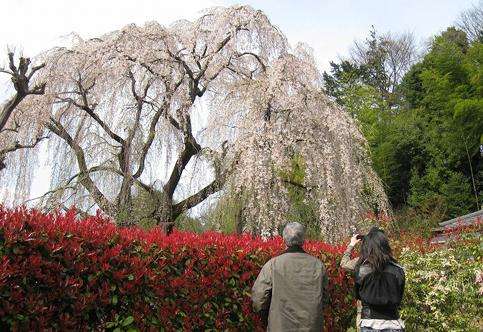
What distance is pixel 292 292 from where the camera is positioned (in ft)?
11.6

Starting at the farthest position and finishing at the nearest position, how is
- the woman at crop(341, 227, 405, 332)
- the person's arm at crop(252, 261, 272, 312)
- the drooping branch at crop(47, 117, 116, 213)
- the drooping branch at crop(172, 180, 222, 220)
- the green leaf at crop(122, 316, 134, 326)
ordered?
the drooping branch at crop(172, 180, 222, 220) → the drooping branch at crop(47, 117, 116, 213) → the person's arm at crop(252, 261, 272, 312) → the woman at crop(341, 227, 405, 332) → the green leaf at crop(122, 316, 134, 326)

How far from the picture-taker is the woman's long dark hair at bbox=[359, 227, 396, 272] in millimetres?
3473

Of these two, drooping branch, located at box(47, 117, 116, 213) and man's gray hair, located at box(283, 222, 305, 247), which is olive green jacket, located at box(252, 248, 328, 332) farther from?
drooping branch, located at box(47, 117, 116, 213)

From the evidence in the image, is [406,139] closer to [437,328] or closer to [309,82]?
[309,82]

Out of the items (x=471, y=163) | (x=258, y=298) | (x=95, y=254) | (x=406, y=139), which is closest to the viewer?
(x=95, y=254)

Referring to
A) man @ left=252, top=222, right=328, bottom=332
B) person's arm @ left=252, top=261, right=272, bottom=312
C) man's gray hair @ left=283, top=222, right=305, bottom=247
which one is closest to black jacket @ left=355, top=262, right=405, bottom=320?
man @ left=252, top=222, right=328, bottom=332

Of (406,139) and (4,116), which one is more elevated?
(406,139)

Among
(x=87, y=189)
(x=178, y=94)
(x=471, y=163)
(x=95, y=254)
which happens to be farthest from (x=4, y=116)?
(x=471, y=163)

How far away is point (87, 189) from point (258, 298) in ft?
15.9

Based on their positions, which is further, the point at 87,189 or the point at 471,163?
the point at 471,163

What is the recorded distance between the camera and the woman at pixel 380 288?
344cm

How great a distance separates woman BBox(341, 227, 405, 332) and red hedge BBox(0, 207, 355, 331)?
1.05 m

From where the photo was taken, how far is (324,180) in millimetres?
8289

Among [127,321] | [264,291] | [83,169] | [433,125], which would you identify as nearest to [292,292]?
[264,291]
